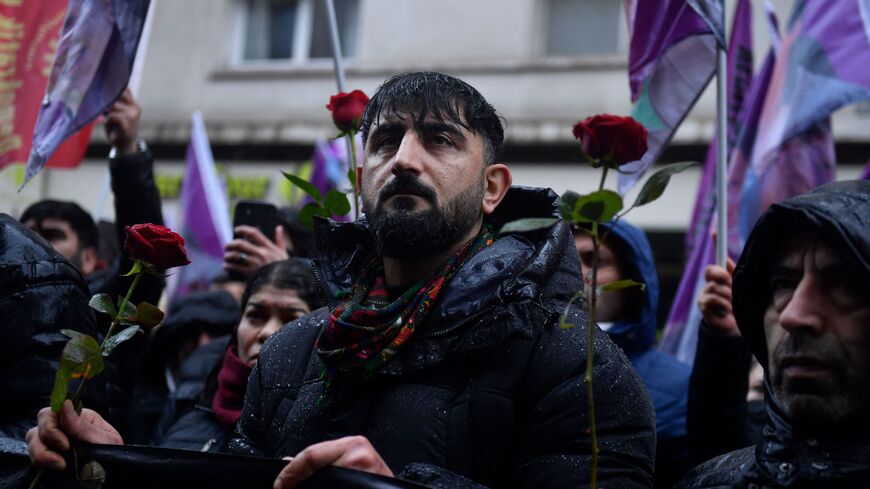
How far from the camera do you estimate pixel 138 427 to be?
4711 millimetres

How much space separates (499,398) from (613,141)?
60cm

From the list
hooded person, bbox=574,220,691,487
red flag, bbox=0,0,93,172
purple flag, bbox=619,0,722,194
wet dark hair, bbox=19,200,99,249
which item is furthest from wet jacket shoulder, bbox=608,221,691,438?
red flag, bbox=0,0,93,172

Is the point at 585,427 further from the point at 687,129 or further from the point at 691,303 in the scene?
the point at 687,129

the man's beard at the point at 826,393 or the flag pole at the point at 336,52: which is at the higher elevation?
the flag pole at the point at 336,52

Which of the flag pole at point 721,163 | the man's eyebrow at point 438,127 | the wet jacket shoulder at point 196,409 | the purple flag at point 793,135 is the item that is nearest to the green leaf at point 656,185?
the man's eyebrow at point 438,127

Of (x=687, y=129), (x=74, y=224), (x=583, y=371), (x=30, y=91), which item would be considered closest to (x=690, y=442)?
(x=583, y=371)

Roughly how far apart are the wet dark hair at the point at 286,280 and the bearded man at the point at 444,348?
1.05 meters

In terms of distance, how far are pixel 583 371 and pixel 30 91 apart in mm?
3548

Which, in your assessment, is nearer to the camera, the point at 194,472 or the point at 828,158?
the point at 194,472

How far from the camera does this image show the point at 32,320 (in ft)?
9.98

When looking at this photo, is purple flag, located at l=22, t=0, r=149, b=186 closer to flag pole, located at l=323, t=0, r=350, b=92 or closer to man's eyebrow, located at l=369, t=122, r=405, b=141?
flag pole, located at l=323, t=0, r=350, b=92

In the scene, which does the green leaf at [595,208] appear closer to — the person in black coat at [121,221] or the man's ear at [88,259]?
the person in black coat at [121,221]

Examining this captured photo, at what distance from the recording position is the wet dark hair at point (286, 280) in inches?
159

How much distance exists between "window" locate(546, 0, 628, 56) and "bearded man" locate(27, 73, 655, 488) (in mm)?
10229
